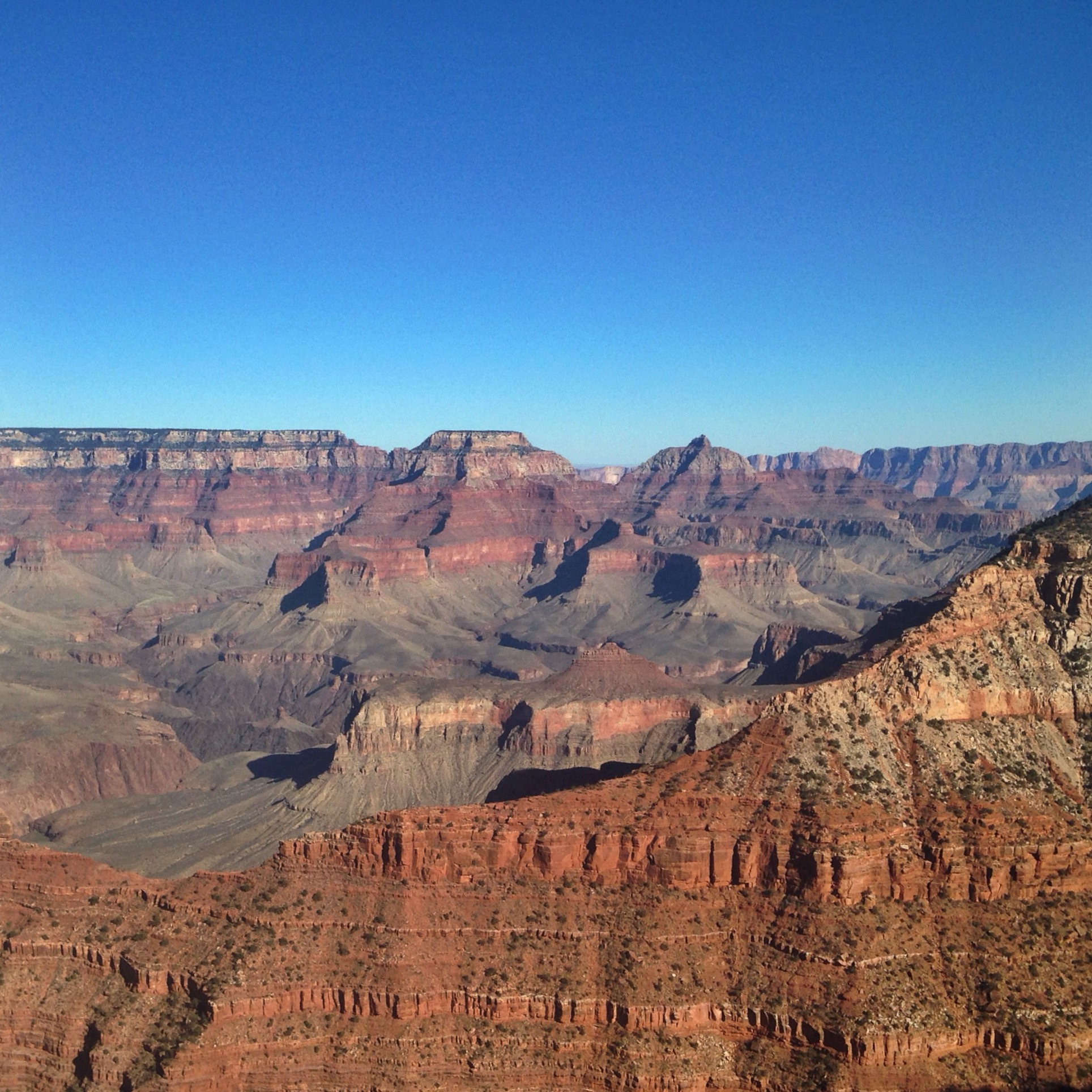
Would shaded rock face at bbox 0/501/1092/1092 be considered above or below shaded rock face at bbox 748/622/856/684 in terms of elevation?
below

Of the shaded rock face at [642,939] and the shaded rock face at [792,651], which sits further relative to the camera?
the shaded rock face at [792,651]

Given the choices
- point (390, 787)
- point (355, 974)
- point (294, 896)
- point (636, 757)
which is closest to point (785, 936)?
point (355, 974)

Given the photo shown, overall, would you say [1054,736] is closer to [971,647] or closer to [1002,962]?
[971,647]

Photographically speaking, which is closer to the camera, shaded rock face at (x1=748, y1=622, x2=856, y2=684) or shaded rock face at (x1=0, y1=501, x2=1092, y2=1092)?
shaded rock face at (x1=0, y1=501, x2=1092, y2=1092)

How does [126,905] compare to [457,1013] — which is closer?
[457,1013]

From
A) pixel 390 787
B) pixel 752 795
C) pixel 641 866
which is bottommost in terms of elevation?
pixel 390 787

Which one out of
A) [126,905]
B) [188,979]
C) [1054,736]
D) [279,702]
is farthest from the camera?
[279,702]

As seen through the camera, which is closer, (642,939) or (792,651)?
(642,939)

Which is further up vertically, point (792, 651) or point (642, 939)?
point (792, 651)
